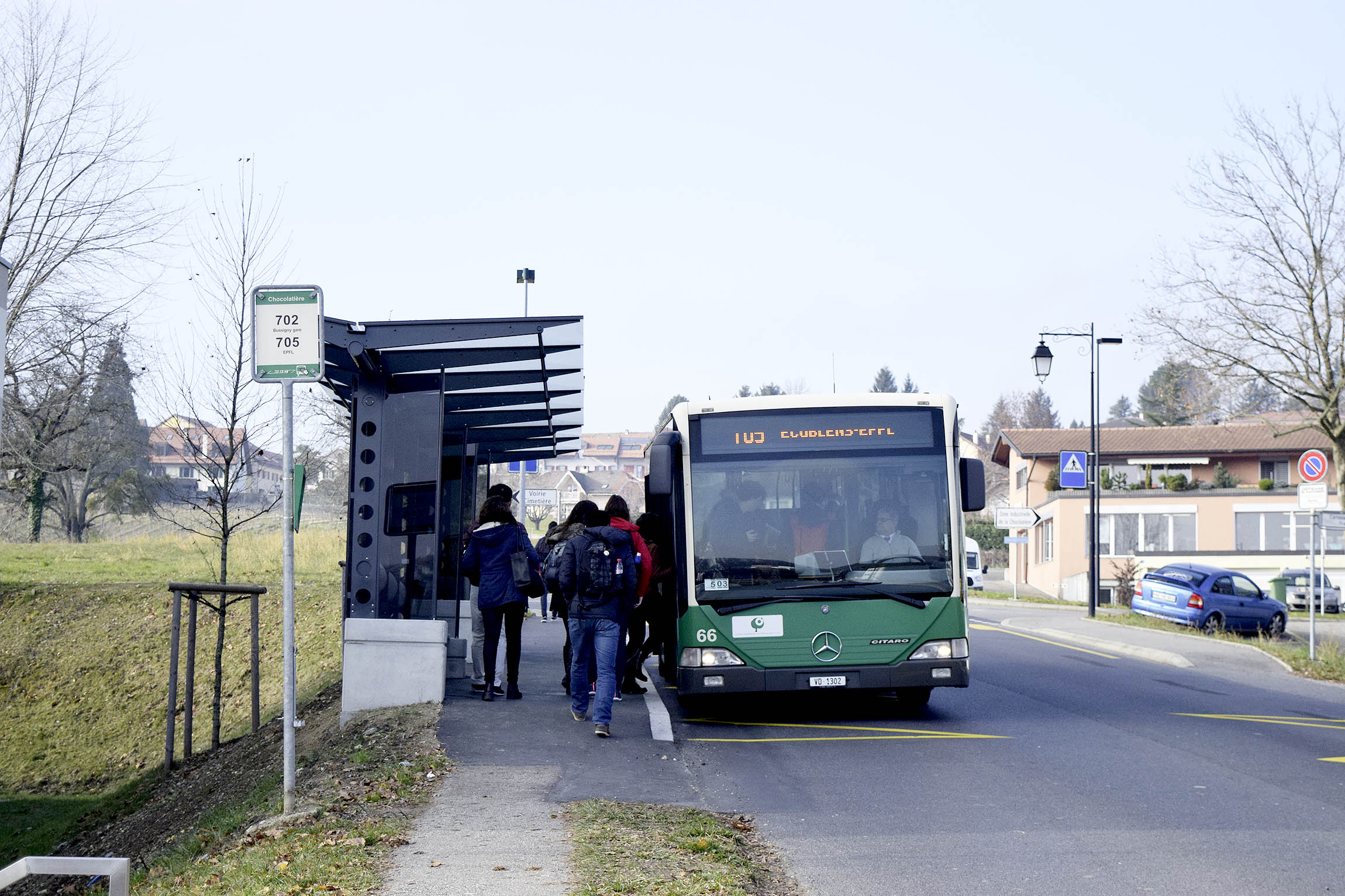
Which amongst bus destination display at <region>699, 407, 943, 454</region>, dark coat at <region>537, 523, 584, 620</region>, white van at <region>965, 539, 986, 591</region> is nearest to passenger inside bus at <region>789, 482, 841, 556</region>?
bus destination display at <region>699, 407, 943, 454</region>

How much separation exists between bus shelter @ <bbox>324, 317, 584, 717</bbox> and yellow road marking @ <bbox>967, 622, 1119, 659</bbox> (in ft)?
35.6

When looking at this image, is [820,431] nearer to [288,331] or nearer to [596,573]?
[596,573]

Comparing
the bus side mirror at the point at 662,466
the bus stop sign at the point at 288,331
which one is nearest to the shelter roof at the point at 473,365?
the bus side mirror at the point at 662,466

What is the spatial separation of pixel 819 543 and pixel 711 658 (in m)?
1.35

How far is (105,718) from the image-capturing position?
17.4 metres

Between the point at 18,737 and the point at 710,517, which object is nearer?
the point at 710,517

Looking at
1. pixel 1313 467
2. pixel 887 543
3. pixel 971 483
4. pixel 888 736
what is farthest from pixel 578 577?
pixel 1313 467

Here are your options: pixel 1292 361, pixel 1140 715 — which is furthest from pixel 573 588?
pixel 1292 361

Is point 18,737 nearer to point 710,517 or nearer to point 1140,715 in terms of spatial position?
point 710,517

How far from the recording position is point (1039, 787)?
26.9 ft

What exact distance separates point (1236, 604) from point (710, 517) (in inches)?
905

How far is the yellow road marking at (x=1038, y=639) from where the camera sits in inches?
796

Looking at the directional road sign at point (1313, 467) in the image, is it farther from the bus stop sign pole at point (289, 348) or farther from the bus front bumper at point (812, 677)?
the bus stop sign pole at point (289, 348)

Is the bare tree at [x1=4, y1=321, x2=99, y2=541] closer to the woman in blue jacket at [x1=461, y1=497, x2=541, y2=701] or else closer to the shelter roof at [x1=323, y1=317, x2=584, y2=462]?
the shelter roof at [x1=323, y1=317, x2=584, y2=462]
